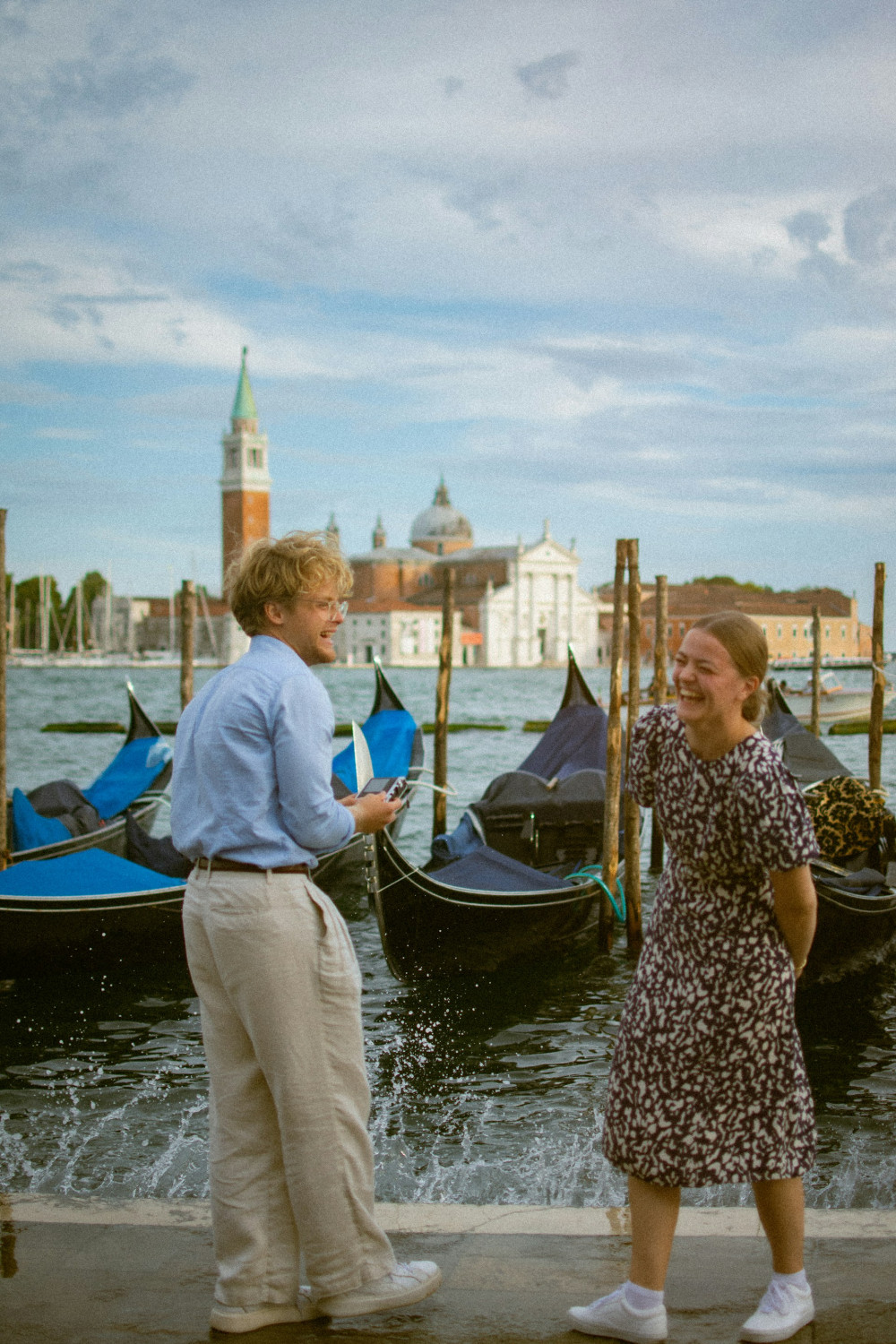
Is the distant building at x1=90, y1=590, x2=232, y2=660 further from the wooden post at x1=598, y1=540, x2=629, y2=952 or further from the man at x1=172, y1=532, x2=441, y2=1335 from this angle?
the man at x1=172, y1=532, x2=441, y2=1335

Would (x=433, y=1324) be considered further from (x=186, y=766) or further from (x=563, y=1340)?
(x=186, y=766)

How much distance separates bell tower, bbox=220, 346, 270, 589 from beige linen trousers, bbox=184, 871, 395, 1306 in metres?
61.6

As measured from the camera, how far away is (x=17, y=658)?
56438mm

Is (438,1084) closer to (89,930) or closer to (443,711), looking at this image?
(89,930)

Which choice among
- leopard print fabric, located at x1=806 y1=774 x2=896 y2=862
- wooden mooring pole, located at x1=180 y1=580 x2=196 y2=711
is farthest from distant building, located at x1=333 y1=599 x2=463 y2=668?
leopard print fabric, located at x1=806 y1=774 x2=896 y2=862

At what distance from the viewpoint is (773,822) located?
4.35 feet

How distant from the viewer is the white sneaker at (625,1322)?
1.39m

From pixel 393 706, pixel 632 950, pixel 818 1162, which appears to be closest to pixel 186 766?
pixel 818 1162

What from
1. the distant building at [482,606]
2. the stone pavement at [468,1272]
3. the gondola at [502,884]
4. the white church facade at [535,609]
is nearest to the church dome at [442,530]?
the distant building at [482,606]

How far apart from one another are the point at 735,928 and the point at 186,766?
656mm

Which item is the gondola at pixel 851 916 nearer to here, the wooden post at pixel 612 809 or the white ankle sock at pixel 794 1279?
the wooden post at pixel 612 809

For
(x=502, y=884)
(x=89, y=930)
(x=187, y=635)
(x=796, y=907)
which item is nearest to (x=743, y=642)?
(x=796, y=907)

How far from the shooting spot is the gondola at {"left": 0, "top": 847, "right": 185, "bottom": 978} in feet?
15.0

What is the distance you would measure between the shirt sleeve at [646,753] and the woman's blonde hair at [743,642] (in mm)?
105
